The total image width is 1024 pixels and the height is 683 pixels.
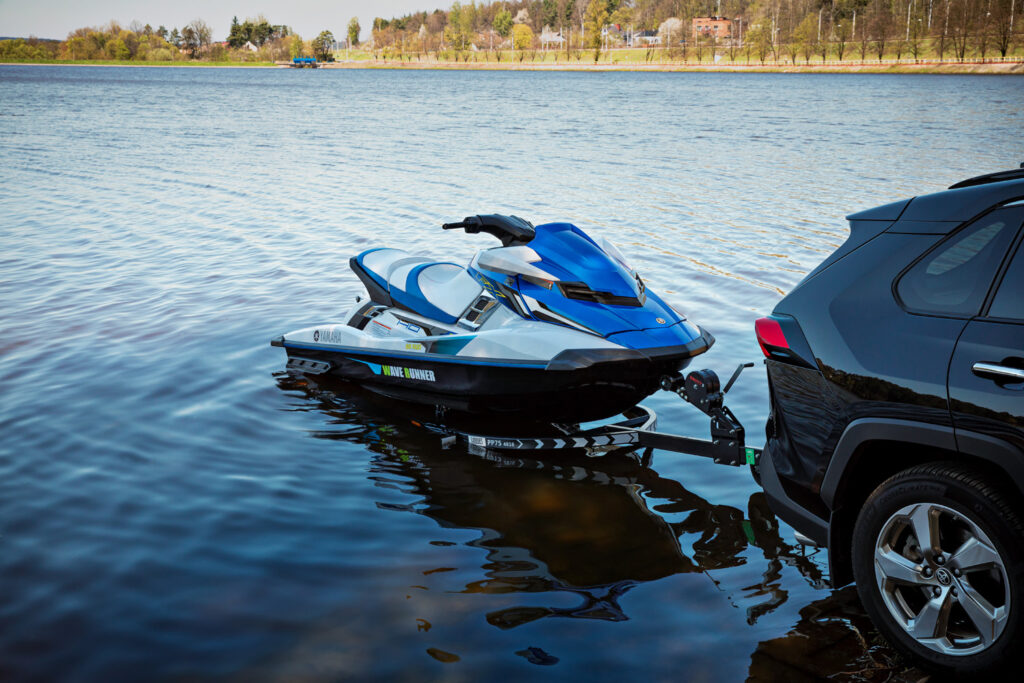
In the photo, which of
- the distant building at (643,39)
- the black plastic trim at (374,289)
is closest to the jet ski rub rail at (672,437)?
the black plastic trim at (374,289)

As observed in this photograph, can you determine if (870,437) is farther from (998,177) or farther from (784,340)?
(998,177)

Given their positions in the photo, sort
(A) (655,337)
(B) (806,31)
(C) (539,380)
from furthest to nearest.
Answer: (B) (806,31)
(C) (539,380)
(A) (655,337)

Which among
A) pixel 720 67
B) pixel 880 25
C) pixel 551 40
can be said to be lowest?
pixel 720 67

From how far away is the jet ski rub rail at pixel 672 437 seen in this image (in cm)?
450

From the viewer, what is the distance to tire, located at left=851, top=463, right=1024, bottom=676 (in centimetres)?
270

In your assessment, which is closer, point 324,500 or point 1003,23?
point 324,500

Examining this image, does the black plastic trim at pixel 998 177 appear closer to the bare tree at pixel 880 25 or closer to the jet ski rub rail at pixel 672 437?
the jet ski rub rail at pixel 672 437

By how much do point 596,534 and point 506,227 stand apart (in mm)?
2025

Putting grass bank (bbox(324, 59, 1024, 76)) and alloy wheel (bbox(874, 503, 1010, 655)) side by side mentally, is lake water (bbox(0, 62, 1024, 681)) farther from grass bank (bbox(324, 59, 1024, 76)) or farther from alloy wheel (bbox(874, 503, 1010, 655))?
grass bank (bbox(324, 59, 1024, 76))

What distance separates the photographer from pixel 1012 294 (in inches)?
111

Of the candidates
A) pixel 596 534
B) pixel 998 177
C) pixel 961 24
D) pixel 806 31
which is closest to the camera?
pixel 998 177

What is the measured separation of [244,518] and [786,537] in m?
2.90

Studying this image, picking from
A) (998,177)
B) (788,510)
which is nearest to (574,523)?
(788,510)

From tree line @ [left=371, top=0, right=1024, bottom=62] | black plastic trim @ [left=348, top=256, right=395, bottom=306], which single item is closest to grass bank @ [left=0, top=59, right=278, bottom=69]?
tree line @ [left=371, top=0, right=1024, bottom=62]
